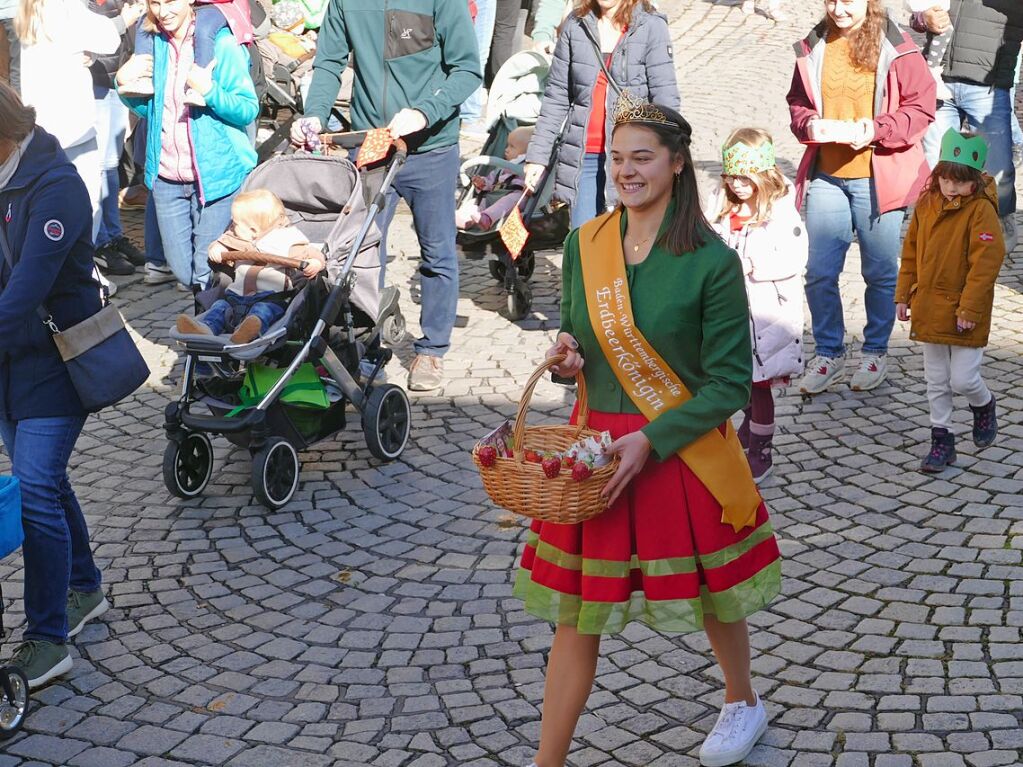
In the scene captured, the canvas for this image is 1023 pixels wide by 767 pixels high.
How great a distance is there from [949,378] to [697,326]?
3022 millimetres

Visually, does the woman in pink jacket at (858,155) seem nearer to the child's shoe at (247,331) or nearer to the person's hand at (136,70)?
the child's shoe at (247,331)

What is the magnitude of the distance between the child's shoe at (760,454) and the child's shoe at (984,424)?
101cm

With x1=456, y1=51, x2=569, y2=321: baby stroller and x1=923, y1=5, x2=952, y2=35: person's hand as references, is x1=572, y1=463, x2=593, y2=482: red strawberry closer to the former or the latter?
x1=456, y1=51, x2=569, y2=321: baby stroller

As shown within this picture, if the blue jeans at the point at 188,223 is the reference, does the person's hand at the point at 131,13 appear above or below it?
above

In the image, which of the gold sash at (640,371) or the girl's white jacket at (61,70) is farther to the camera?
the girl's white jacket at (61,70)

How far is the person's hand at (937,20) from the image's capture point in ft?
28.2

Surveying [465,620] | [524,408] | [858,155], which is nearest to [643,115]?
[524,408]

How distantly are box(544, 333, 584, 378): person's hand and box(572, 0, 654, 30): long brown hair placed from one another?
154 inches

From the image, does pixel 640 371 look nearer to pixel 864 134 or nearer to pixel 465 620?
pixel 465 620

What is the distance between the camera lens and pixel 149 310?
9.34m

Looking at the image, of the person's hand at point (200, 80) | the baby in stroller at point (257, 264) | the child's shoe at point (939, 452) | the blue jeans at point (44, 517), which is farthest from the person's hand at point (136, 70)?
the child's shoe at point (939, 452)

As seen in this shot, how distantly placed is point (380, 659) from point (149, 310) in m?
4.81

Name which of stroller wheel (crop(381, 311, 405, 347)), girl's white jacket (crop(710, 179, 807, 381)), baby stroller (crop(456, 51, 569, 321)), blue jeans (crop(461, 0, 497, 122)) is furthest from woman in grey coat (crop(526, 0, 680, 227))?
blue jeans (crop(461, 0, 497, 122))

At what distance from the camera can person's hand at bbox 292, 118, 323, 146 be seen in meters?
7.23
